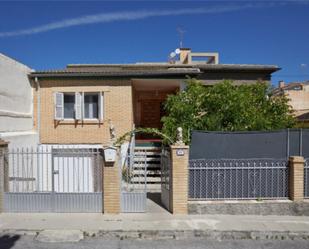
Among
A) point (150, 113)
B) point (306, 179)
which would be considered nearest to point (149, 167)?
point (306, 179)

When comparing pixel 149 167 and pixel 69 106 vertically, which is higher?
pixel 69 106

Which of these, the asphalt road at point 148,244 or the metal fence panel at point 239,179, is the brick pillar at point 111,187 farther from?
the metal fence panel at point 239,179

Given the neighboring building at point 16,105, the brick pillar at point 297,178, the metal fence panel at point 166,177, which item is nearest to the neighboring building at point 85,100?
the neighboring building at point 16,105

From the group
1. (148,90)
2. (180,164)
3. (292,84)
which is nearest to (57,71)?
(148,90)

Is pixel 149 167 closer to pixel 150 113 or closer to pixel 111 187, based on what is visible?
pixel 111 187

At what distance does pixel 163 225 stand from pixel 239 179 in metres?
2.44

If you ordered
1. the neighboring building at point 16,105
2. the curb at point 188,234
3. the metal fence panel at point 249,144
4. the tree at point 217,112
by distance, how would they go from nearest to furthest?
the curb at point 188,234
the metal fence panel at point 249,144
the tree at point 217,112
the neighboring building at point 16,105

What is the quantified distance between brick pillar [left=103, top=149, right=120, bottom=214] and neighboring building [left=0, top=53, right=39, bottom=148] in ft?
14.8

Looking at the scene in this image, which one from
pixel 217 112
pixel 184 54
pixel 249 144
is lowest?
pixel 249 144

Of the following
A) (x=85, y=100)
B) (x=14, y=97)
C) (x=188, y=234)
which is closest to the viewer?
(x=188, y=234)

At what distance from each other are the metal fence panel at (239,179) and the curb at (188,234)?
1.36 m

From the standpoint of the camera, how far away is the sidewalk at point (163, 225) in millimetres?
6344

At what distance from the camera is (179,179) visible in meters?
7.32

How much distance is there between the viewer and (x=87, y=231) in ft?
20.9
